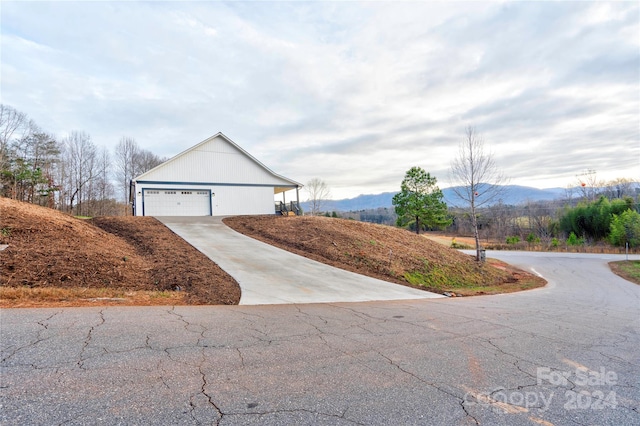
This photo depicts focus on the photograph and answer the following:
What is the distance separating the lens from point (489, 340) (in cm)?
505

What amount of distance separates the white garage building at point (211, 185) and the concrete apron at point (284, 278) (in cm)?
1002

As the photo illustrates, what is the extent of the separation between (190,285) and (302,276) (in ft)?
11.3

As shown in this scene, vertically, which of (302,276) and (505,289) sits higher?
(302,276)

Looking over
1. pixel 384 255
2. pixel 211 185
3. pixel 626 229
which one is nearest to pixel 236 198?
pixel 211 185

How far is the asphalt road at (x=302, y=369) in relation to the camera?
8.95 feet

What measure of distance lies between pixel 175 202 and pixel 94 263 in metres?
16.5

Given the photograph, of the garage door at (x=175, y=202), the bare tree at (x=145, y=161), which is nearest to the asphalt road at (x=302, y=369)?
the garage door at (x=175, y=202)

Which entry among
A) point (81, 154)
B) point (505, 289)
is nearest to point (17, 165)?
point (81, 154)

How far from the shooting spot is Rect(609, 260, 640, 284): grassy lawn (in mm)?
17672

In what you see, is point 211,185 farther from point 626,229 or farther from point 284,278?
point 626,229

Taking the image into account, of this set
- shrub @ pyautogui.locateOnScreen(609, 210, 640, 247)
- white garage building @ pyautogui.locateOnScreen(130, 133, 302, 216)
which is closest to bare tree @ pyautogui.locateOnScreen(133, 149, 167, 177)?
white garage building @ pyautogui.locateOnScreen(130, 133, 302, 216)

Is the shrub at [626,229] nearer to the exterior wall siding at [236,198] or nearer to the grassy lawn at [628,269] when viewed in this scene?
the grassy lawn at [628,269]

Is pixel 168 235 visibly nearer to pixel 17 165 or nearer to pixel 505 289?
pixel 505 289

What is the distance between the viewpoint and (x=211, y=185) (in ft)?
80.2
